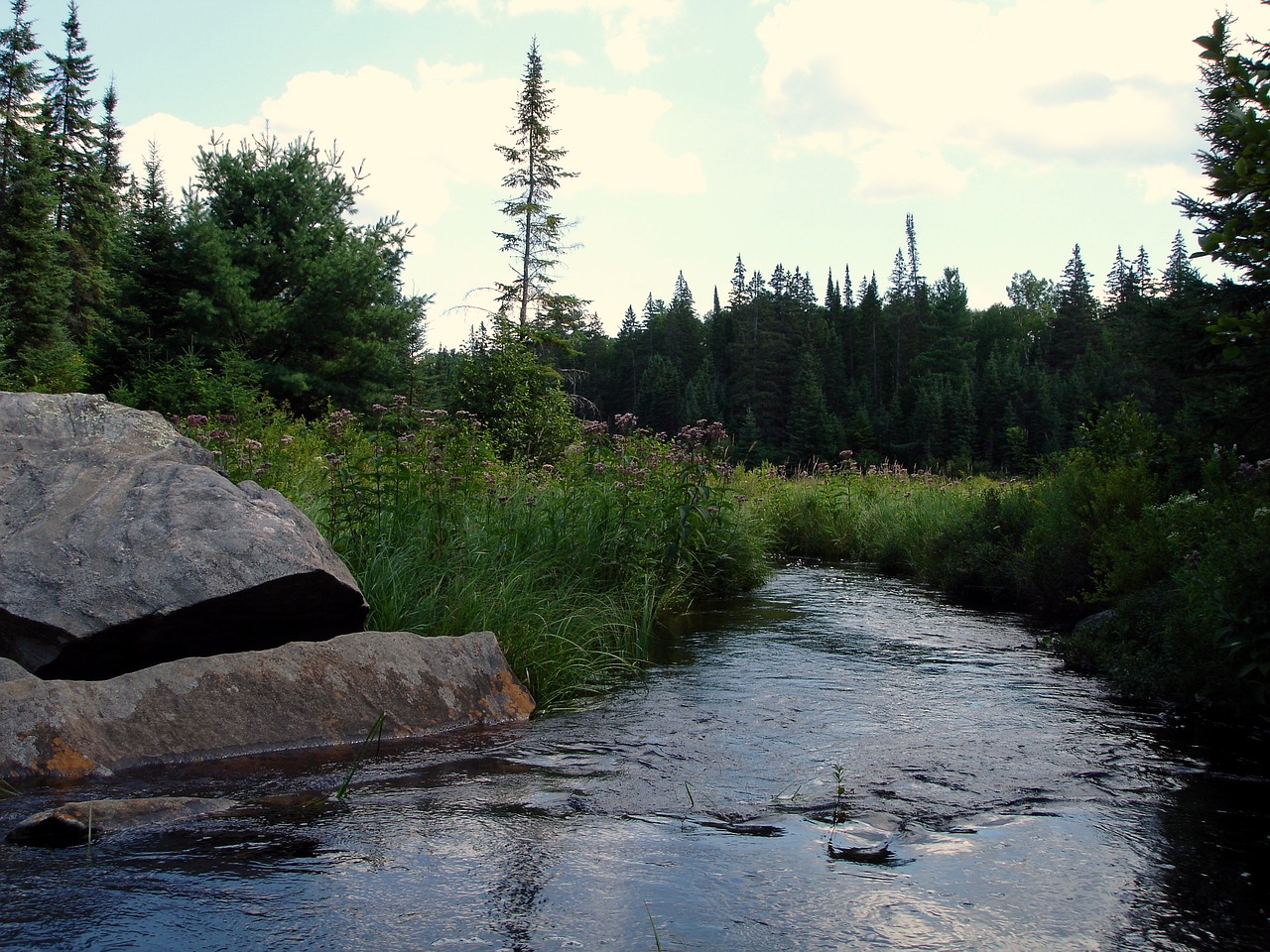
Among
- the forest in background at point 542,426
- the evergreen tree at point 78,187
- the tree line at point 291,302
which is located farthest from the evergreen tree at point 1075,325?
the evergreen tree at point 78,187

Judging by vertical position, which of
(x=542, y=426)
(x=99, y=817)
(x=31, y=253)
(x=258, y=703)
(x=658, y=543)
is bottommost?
(x=99, y=817)

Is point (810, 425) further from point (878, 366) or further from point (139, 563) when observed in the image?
point (139, 563)

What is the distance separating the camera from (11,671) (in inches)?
175

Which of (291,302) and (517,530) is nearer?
(517,530)

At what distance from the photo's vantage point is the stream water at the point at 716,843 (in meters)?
2.88

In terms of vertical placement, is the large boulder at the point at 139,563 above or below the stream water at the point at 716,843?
above

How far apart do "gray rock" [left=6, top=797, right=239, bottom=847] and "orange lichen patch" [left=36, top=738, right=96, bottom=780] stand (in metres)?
0.31

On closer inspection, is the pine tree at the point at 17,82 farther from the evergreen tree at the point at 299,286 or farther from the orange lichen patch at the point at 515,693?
the orange lichen patch at the point at 515,693

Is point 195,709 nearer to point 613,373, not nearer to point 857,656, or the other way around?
point 857,656

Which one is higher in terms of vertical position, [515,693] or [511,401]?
[511,401]

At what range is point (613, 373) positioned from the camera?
327 feet

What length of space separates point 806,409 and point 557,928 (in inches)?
2548

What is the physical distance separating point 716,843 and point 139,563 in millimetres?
3168

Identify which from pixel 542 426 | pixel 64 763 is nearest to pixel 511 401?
pixel 542 426
